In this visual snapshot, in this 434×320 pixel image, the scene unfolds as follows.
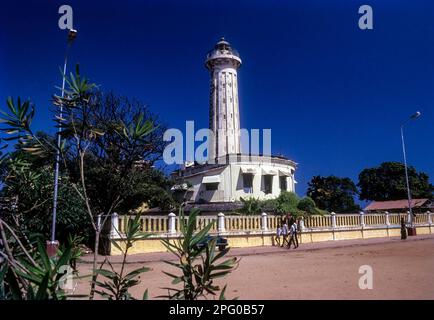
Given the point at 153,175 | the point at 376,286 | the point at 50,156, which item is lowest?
the point at 376,286

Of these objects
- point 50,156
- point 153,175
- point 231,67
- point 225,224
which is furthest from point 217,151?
point 50,156

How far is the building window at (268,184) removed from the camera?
3853 centimetres

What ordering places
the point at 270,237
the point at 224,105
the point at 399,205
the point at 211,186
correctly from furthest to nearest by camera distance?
the point at 399,205, the point at 224,105, the point at 211,186, the point at 270,237

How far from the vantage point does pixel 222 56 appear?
43000mm

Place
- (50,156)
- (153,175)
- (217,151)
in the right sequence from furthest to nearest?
(217,151) → (153,175) → (50,156)

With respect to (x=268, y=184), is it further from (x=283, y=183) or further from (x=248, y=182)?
(x=248, y=182)

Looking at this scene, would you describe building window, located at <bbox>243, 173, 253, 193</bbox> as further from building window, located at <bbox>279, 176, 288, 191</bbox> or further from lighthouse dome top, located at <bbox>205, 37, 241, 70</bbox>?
lighthouse dome top, located at <bbox>205, 37, 241, 70</bbox>

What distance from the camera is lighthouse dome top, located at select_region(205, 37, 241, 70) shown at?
43.2 meters

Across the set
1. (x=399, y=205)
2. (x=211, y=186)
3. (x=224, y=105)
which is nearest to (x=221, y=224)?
(x=211, y=186)

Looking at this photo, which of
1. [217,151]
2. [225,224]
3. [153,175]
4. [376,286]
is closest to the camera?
[376,286]

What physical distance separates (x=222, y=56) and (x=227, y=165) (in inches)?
545
